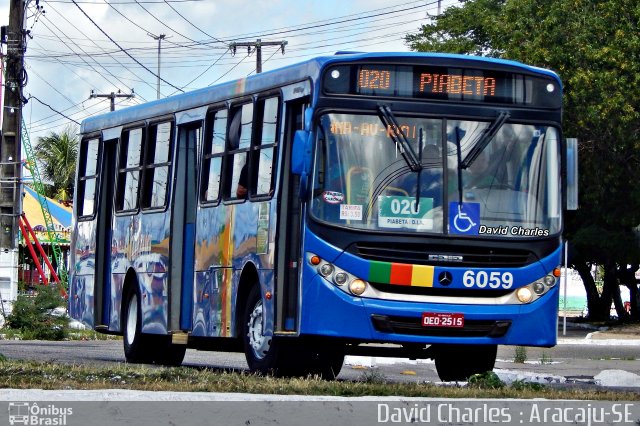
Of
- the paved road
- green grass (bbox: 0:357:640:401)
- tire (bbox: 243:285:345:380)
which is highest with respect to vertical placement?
→ tire (bbox: 243:285:345:380)

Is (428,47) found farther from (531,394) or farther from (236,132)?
(531,394)

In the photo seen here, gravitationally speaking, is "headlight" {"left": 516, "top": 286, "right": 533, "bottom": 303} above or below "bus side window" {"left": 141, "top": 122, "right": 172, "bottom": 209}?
below

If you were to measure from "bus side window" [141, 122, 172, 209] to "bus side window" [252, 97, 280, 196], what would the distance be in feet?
9.67

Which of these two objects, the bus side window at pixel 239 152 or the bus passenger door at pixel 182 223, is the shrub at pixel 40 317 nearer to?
the bus passenger door at pixel 182 223

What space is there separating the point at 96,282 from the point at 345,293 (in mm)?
7883

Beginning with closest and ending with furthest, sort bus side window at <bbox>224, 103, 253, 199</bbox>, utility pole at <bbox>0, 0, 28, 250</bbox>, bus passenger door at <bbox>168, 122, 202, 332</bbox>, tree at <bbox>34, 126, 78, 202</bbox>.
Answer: bus side window at <bbox>224, 103, 253, 199</bbox>, bus passenger door at <bbox>168, 122, 202, 332</bbox>, utility pole at <bbox>0, 0, 28, 250</bbox>, tree at <bbox>34, 126, 78, 202</bbox>

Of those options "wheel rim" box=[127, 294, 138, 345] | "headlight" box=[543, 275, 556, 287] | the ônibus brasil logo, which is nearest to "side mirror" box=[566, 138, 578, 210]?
"headlight" box=[543, 275, 556, 287]

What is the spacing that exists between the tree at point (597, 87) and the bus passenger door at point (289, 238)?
23235mm

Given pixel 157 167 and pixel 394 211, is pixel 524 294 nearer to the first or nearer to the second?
pixel 394 211

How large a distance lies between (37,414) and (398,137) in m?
6.71

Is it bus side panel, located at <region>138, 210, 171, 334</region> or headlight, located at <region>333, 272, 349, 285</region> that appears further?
bus side panel, located at <region>138, 210, 171, 334</region>

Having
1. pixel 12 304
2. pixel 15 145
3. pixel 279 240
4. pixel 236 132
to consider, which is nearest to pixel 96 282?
pixel 236 132

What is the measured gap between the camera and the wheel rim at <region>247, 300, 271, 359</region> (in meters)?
15.4

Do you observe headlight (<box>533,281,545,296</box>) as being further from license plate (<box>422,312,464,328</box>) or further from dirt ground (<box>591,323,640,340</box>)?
dirt ground (<box>591,323,640,340</box>)
